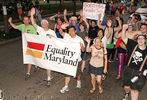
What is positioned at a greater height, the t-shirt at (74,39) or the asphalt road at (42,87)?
the t-shirt at (74,39)

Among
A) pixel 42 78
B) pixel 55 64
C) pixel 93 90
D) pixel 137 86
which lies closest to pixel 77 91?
pixel 93 90

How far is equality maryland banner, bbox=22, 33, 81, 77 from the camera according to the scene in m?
4.48

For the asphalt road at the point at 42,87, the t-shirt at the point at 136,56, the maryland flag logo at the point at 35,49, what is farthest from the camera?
the maryland flag logo at the point at 35,49

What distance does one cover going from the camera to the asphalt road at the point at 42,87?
4.76 meters

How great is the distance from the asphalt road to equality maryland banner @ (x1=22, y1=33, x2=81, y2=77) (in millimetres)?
722

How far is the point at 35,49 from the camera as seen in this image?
5.13 metres

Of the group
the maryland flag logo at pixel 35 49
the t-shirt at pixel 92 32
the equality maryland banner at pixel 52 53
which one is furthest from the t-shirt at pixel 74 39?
the t-shirt at pixel 92 32

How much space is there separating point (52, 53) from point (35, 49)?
0.67 m

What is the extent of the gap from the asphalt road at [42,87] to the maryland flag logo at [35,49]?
995 mm

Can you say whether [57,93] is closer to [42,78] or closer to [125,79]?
[42,78]

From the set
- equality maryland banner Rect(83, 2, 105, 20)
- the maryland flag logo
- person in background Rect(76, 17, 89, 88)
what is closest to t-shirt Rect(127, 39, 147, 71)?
person in background Rect(76, 17, 89, 88)

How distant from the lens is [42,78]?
19.1ft

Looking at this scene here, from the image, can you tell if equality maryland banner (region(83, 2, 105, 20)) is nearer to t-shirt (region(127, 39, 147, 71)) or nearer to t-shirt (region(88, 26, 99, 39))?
t-shirt (region(88, 26, 99, 39))

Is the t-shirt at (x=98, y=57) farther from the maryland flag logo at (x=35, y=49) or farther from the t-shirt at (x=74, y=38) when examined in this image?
the maryland flag logo at (x=35, y=49)
